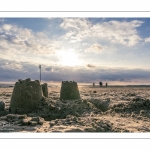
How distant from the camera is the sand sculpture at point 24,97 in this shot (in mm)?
6109

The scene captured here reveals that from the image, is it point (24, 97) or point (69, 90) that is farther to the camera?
point (69, 90)

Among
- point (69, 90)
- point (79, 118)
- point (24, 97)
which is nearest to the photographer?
point (79, 118)

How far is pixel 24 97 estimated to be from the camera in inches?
241

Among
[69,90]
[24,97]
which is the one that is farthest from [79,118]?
A: [69,90]

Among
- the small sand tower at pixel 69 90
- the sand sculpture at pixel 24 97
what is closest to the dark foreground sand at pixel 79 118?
the sand sculpture at pixel 24 97

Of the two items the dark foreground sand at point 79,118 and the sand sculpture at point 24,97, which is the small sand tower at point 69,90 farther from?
the sand sculpture at point 24,97

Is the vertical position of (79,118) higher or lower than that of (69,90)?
lower

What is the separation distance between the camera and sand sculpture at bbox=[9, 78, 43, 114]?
20.0 ft

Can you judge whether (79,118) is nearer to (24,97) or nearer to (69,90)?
(24,97)
